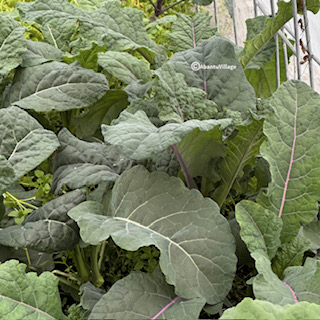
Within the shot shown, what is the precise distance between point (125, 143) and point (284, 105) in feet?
1.25

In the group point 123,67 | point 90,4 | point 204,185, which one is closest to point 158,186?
point 204,185

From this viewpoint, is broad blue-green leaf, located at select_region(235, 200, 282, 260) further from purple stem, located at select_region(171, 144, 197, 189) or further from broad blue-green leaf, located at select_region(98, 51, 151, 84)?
broad blue-green leaf, located at select_region(98, 51, 151, 84)

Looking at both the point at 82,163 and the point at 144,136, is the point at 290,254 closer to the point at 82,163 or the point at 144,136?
the point at 144,136

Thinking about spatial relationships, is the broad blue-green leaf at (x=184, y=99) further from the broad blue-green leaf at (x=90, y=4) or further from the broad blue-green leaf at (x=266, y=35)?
the broad blue-green leaf at (x=90, y=4)

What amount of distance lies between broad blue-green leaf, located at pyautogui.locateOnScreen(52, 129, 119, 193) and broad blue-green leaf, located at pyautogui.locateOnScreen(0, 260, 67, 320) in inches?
8.3

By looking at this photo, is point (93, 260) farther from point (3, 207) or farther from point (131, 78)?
point (131, 78)

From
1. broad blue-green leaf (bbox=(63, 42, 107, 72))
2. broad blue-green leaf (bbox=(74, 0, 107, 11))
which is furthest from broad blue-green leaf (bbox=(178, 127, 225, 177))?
broad blue-green leaf (bbox=(74, 0, 107, 11))

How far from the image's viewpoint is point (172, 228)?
888mm

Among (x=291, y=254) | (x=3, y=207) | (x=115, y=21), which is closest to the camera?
(x=291, y=254)

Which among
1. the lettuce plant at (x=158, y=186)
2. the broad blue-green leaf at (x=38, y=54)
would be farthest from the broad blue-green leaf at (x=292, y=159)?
the broad blue-green leaf at (x=38, y=54)

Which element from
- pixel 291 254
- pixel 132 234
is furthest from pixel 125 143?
pixel 291 254

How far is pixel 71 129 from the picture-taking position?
138 cm

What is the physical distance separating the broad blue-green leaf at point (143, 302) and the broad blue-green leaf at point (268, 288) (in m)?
0.10

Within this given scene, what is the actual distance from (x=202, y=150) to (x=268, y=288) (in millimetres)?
358
